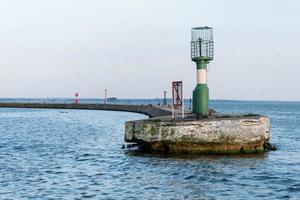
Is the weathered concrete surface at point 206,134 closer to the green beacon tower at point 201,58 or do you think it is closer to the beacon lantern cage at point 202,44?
the green beacon tower at point 201,58

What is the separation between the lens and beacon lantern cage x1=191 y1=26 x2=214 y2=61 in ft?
110

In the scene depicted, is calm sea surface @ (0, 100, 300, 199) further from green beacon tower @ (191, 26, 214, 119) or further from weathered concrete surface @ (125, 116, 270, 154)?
green beacon tower @ (191, 26, 214, 119)

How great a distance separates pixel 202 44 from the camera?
3372 cm

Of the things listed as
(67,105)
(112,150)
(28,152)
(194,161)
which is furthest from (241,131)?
(67,105)

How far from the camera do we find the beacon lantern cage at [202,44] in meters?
33.4

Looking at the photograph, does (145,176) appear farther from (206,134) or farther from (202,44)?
(202,44)

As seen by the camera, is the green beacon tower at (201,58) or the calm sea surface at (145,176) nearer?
the calm sea surface at (145,176)

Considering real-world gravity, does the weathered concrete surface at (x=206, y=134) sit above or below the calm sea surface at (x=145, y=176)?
above

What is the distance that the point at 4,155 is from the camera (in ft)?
107

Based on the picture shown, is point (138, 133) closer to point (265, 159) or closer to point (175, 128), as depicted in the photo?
point (175, 128)

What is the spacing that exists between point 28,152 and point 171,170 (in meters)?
13.8

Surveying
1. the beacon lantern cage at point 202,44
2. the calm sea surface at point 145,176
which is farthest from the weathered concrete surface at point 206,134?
the beacon lantern cage at point 202,44

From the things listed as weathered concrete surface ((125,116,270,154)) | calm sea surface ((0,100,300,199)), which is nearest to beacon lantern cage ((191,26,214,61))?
weathered concrete surface ((125,116,270,154))

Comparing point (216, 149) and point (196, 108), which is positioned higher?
point (196, 108)
